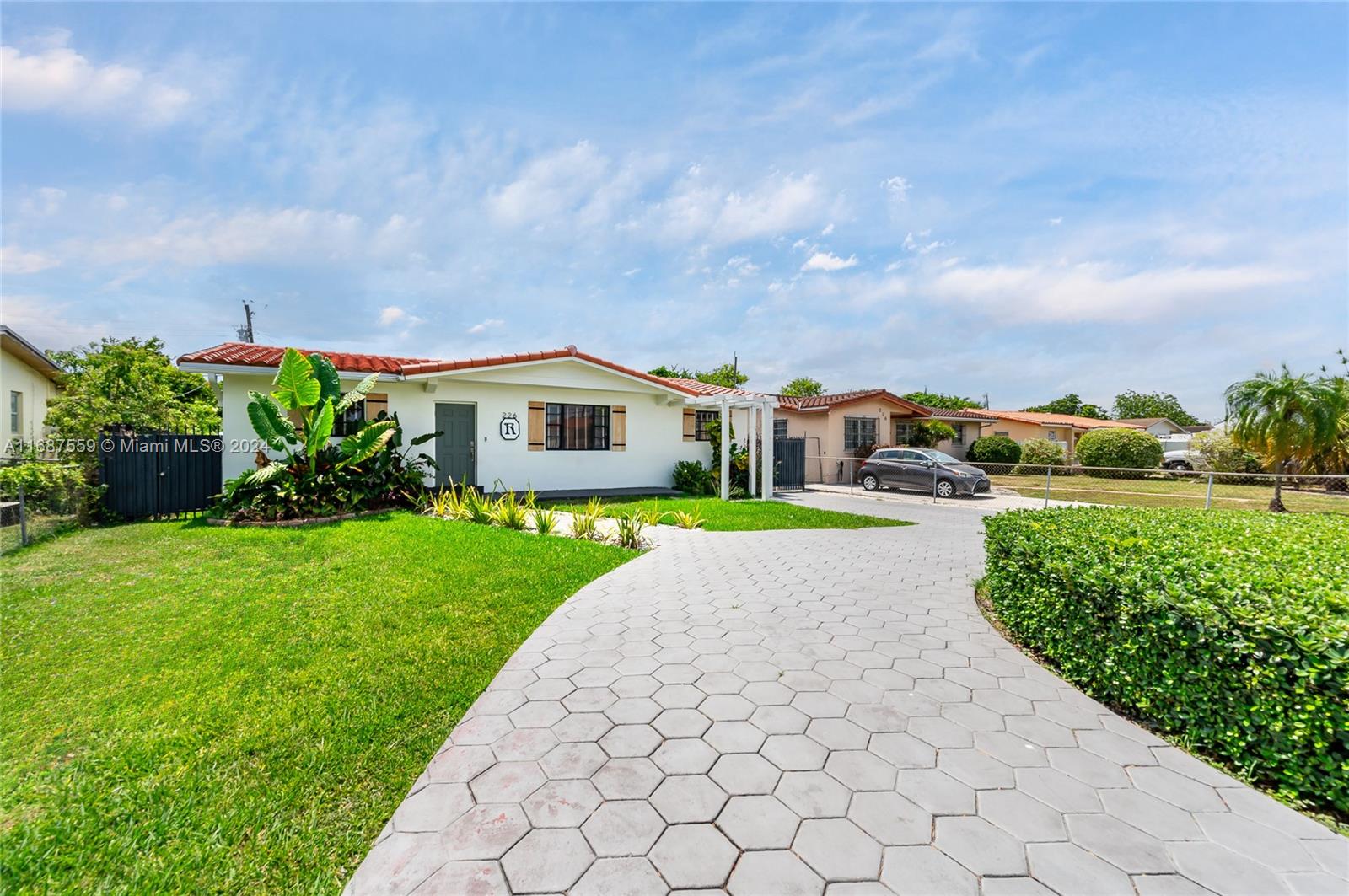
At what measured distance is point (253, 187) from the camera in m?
9.12

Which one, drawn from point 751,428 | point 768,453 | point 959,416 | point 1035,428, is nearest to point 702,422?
point 751,428

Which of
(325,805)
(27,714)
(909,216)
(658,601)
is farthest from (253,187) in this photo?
(909,216)

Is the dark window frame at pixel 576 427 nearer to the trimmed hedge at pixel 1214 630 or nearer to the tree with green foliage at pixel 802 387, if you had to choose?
the trimmed hedge at pixel 1214 630

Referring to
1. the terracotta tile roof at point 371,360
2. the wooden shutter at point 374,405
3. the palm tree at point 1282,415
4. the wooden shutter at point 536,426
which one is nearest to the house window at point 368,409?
the wooden shutter at point 374,405

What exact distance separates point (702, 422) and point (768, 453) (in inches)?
97.1

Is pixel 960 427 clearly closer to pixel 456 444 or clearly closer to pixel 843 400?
pixel 843 400

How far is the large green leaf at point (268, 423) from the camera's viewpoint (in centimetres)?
976

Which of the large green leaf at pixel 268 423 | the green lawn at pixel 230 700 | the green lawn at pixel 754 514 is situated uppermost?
the large green leaf at pixel 268 423

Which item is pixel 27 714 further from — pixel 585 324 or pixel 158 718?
pixel 585 324

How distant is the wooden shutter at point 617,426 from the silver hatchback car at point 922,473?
9033 mm

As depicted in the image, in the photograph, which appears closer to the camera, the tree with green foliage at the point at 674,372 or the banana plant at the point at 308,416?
the banana plant at the point at 308,416

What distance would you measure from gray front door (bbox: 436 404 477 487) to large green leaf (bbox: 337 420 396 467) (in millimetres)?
2416

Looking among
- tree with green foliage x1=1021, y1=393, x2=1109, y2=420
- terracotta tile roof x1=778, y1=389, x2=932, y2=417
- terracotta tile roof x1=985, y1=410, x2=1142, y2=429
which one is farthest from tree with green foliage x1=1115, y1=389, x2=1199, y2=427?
terracotta tile roof x1=778, y1=389, x2=932, y2=417

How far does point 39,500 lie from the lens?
28.3ft
